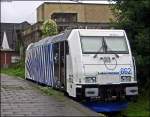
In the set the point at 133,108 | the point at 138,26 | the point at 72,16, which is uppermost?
the point at 72,16

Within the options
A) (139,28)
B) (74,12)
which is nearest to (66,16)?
(74,12)

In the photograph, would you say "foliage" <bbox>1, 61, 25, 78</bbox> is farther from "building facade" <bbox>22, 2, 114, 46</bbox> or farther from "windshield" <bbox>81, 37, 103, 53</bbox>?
"windshield" <bbox>81, 37, 103, 53</bbox>

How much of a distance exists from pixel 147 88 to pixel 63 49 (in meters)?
3.35

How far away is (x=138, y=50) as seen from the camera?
1852cm

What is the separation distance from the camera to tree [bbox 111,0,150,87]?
17547 millimetres

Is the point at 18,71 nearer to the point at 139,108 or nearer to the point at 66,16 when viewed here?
the point at 66,16

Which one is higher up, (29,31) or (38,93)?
(29,31)

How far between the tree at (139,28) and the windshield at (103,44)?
0.61 m

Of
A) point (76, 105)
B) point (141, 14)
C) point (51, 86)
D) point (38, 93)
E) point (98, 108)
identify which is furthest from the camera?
point (51, 86)

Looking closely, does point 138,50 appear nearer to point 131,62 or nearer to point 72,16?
point 131,62

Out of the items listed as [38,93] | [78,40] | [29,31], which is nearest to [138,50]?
[78,40]

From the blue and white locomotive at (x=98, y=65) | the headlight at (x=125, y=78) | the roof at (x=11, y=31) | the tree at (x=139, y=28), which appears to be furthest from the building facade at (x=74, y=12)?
the headlight at (x=125, y=78)

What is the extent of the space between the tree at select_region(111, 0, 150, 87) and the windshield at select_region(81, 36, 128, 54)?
61cm

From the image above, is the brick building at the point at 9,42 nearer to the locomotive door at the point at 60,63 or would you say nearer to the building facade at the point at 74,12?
the building facade at the point at 74,12
